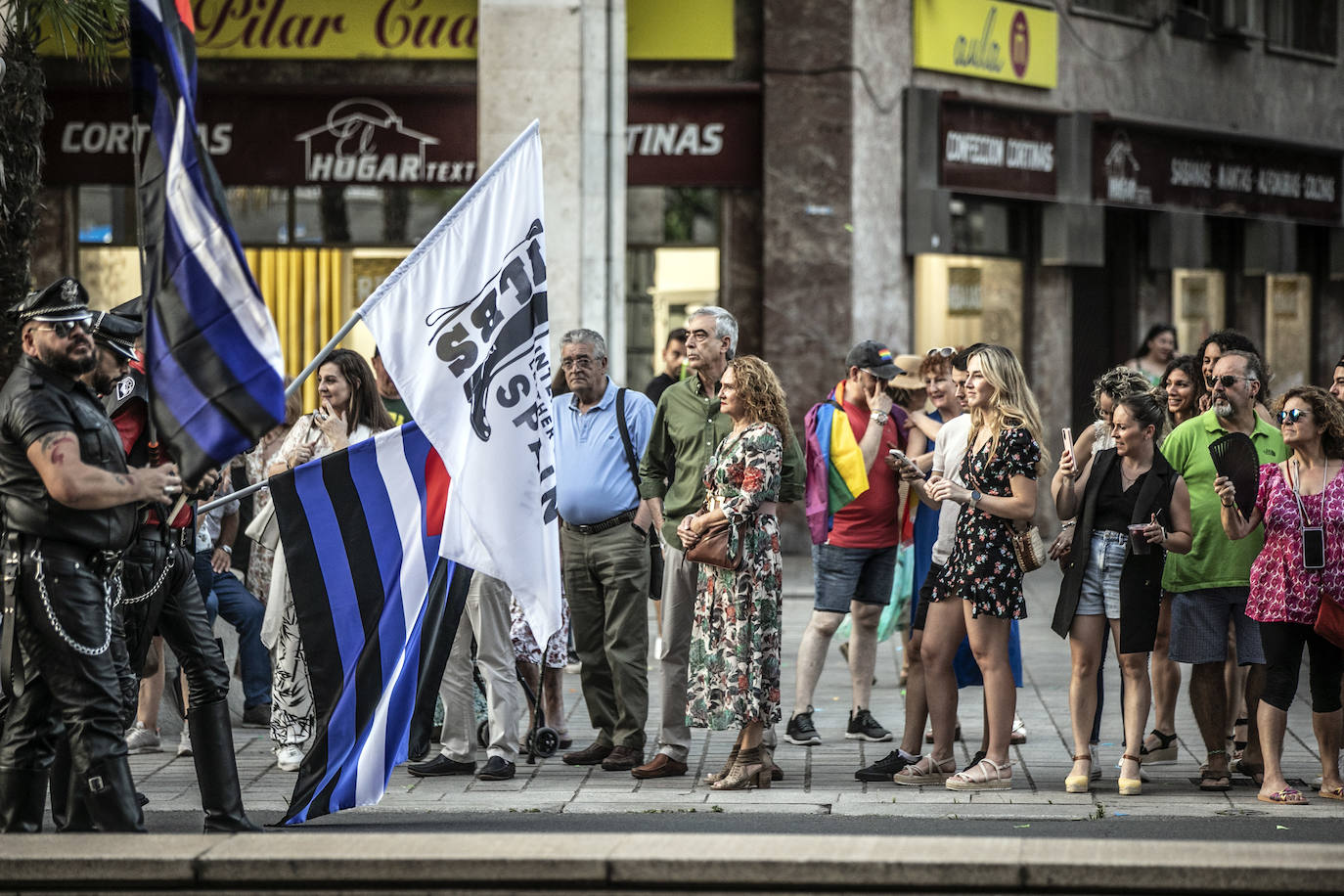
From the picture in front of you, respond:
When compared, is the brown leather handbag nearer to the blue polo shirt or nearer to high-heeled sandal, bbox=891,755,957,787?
the blue polo shirt

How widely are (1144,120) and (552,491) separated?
14.3 metres

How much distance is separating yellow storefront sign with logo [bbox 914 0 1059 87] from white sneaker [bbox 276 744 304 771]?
11.2 meters

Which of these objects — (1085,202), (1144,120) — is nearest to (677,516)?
(1085,202)

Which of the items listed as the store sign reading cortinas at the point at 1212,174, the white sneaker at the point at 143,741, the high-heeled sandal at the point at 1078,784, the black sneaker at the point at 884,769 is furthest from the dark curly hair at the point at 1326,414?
the store sign reading cortinas at the point at 1212,174

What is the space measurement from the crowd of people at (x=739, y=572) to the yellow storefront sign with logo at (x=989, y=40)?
29.9 feet

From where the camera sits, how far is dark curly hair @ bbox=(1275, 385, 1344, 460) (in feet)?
24.9

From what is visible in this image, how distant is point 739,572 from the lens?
7988mm

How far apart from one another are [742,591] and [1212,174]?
616 inches

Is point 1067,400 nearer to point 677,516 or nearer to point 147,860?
point 677,516

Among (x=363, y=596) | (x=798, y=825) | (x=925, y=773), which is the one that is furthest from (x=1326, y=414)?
(x=363, y=596)

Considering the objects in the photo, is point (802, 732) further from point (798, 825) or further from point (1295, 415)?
point (1295, 415)

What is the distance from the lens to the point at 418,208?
58.3 feet

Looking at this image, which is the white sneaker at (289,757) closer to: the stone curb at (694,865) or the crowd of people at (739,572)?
the crowd of people at (739,572)

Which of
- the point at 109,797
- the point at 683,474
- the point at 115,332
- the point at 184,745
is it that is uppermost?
the point at 115,332
